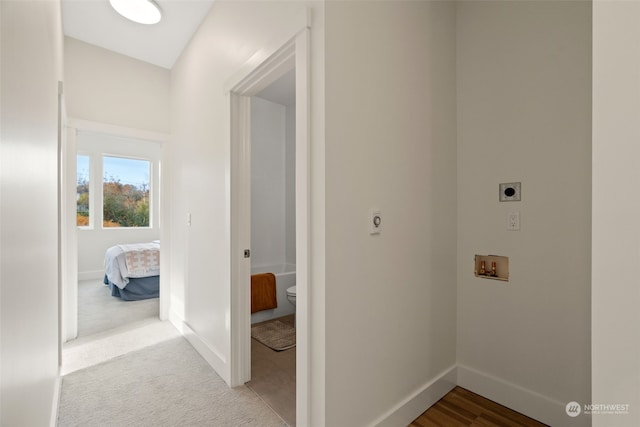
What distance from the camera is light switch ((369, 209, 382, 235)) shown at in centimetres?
149

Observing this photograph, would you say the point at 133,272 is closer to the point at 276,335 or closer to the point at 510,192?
the point at 276,335

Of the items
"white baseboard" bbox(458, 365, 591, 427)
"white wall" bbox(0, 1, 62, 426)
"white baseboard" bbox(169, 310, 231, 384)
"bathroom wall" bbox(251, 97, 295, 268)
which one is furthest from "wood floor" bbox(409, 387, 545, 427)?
"bathroom wall" bbox(251, 97, 295, 268)

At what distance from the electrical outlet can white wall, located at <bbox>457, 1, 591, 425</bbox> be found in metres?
0.03

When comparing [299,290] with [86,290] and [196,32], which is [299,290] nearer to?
[196,32]

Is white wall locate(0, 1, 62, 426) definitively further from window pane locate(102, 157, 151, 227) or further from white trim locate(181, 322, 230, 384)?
window pane locate(102, 157, 151, 227)

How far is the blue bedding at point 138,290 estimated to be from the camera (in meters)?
4.04

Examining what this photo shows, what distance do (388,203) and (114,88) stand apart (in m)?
3.00

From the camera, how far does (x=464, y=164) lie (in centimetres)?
205

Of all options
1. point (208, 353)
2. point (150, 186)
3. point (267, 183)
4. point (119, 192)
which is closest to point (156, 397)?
point (208, 353)

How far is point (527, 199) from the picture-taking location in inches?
69.7

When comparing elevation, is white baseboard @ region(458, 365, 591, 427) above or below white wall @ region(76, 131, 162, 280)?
below

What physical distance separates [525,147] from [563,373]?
50.3 inches

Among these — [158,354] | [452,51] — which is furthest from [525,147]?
[158,354]

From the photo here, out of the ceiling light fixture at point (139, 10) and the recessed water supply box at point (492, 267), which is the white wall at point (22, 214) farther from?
the recessed water supply box at point (492, 267)
